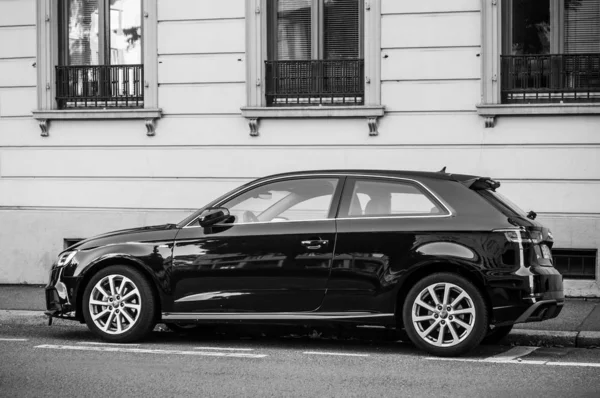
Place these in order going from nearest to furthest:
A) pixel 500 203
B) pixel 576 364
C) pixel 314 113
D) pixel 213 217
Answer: pixel 576 364
pixel 500 203
pixel 213 217
pixel 314 113

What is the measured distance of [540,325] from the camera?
10031mm

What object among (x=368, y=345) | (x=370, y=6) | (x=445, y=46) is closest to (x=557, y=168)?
(x=445, y=46)

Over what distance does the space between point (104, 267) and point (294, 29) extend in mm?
5864

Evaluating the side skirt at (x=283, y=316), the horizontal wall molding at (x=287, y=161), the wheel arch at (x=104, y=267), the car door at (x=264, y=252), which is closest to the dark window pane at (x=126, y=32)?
the horizontal wall molding at (x=287, y=161)

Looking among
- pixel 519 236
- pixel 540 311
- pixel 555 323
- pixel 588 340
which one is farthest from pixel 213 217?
pixel 555 323

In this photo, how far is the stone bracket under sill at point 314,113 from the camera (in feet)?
43.6

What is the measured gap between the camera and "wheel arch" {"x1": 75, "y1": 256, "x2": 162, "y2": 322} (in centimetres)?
912

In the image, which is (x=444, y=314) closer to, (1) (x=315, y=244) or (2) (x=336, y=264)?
(2) (x=336, y=264)

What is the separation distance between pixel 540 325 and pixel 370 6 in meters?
5.19

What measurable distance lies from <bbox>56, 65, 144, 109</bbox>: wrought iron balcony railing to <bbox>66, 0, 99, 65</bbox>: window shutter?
0.20 metres

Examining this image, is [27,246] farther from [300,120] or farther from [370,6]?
[370,6]

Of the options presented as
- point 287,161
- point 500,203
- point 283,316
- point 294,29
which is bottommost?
point 283,316

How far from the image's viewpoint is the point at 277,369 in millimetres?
7707

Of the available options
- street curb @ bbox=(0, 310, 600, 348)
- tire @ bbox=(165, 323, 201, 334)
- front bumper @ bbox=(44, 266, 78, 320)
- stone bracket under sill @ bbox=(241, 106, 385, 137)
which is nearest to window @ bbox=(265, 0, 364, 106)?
stone bracket under sill @ bbox=(241, 106, 385, 137)
